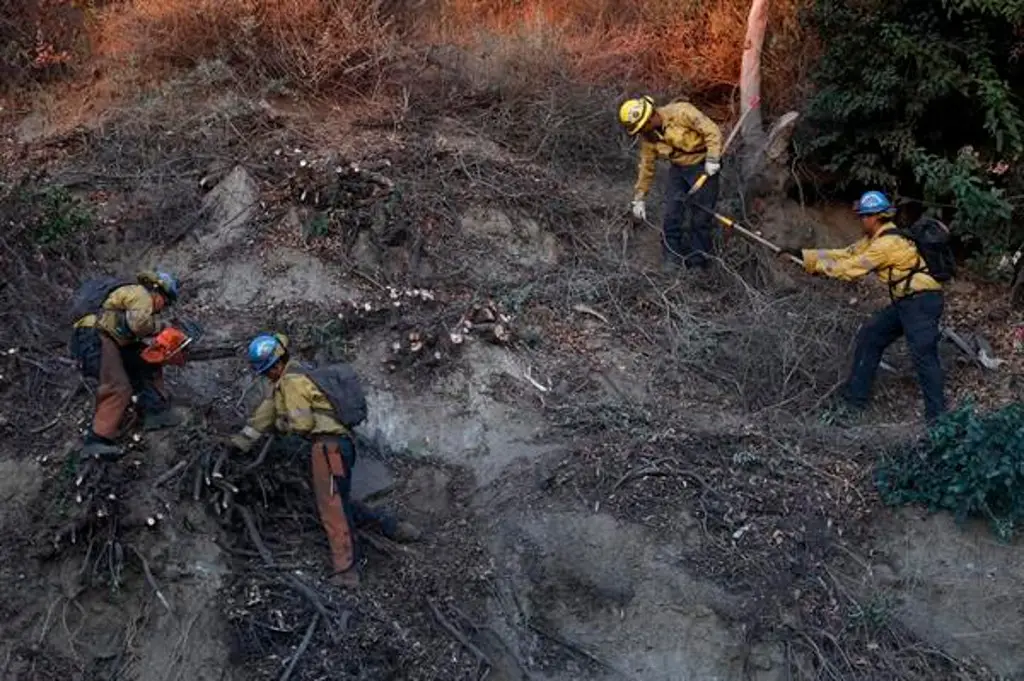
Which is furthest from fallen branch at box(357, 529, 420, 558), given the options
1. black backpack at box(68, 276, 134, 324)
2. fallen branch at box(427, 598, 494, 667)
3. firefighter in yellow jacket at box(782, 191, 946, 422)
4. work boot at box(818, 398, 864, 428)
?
firefighter in yellow jacket at box(782, 191, 946, 422)

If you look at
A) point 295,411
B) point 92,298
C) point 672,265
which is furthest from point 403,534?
point 672,265

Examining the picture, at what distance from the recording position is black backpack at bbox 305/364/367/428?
7.32 m

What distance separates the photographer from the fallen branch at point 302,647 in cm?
701

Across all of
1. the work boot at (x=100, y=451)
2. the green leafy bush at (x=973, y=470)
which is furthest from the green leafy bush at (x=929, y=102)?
the work boot at (x=100, y=451)

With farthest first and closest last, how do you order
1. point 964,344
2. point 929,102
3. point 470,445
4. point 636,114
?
point 929,102 → point 964,344 → point 636,114 → point 470,445

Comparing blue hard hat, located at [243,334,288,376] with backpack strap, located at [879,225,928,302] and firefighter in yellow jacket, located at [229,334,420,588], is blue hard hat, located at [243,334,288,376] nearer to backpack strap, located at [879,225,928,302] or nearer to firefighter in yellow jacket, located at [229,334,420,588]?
firefighter in yellow jacket, located at [229,334,420,588]

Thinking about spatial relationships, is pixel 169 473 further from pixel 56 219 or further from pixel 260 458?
pixel 56 219

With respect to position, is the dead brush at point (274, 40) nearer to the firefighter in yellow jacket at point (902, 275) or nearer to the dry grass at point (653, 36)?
the dry grass at point (653, 36)

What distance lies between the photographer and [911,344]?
Result: 8.79 metres

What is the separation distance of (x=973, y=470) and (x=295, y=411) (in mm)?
4296

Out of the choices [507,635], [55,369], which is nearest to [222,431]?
[55,369]

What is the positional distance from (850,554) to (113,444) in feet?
15.7

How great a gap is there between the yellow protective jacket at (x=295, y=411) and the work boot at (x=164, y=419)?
89 cm

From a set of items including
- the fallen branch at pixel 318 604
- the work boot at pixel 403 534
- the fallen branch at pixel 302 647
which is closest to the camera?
the fallen branch at pixel 302 647
